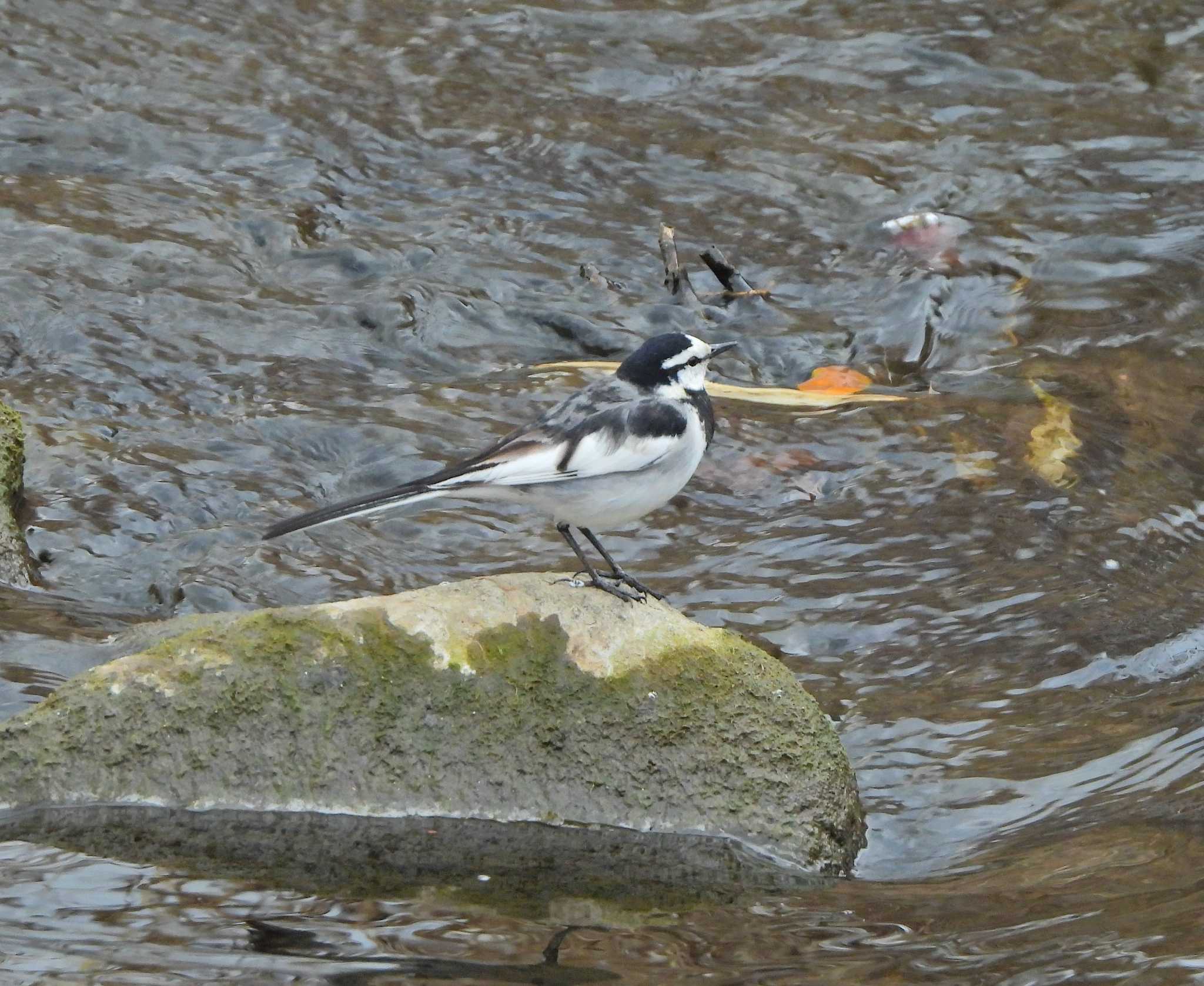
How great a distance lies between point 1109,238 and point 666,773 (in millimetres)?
6694

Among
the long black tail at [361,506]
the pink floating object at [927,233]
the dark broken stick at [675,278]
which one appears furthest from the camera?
the pink floating object at [927,233]

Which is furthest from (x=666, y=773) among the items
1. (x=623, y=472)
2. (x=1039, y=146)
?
(x=1039, y=146)

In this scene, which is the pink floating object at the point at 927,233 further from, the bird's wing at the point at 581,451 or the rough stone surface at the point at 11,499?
the rough stone surface at the point at 11,499

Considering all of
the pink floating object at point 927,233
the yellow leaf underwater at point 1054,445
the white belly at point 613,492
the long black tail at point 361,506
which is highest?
the long black tail at point 361,506

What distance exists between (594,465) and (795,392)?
387 cm

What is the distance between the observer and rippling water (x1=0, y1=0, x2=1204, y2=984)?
5164 mm

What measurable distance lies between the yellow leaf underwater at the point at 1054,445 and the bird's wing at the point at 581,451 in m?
3.20

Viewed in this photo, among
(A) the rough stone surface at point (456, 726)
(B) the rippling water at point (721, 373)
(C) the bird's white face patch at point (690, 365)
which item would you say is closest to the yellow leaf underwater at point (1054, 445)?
(B) the rippling water at point (721, 373)

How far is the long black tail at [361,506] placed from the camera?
575cm

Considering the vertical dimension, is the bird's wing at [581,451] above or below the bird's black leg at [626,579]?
above

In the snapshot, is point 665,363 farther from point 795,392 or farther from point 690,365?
point 795,392

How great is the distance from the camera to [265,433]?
9.04m

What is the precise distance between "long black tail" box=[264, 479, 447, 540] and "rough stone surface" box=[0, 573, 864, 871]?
0.30 m

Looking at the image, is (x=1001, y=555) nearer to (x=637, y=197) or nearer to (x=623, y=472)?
(x=623, y=472)
